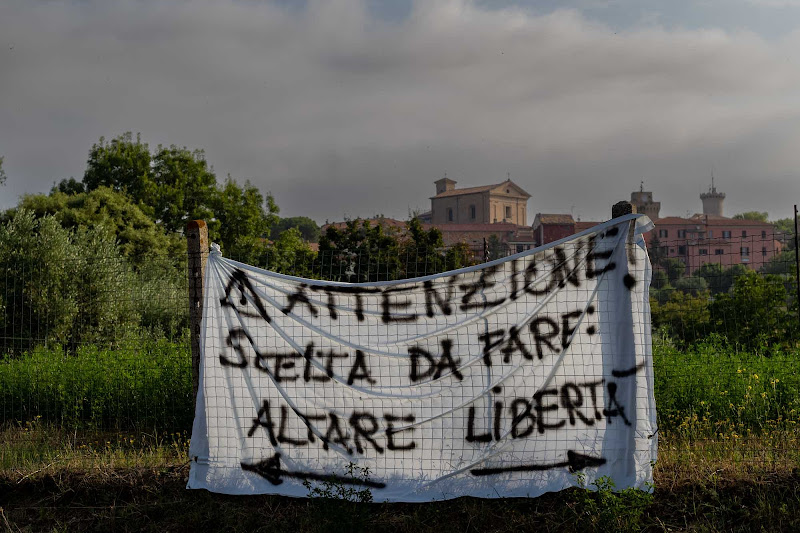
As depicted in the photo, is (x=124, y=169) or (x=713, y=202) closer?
(x=124, y=169)

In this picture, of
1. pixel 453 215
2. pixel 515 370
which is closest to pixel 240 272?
pixel 515 370

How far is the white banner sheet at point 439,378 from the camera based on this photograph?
4.58 meters

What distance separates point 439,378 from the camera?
4.73m

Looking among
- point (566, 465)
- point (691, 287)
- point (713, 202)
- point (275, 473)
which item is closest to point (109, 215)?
point (275, 473)

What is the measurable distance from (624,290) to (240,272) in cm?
283

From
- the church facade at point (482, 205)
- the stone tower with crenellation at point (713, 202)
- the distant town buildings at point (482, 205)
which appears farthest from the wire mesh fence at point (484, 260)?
the stone tower with crenellation at point (713, 202)

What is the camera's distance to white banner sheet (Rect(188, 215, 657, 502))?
4578mm

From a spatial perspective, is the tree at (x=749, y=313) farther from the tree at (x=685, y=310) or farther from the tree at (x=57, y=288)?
the tree at (x=57, y=288)

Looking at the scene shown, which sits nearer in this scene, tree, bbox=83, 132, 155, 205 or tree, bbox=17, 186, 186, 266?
tree, bbox=17, 186, 186, 266

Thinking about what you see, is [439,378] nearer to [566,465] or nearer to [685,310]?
[566,465]

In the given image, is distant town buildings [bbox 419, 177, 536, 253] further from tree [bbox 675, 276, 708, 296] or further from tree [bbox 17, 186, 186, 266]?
tree [bbox 675, 276, 708, 296]

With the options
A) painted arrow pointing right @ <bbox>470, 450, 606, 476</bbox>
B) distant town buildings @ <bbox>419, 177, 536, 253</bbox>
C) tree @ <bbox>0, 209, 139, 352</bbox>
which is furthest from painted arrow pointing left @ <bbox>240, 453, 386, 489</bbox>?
distant town buildings @ <bbox>419, 177, 536, 253</bbox>

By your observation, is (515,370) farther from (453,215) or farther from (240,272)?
(453,215)

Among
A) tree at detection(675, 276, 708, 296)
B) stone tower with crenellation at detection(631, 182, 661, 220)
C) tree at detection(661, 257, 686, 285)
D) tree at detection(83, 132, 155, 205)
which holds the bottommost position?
tree at detection(675, 276, 708, 296)
